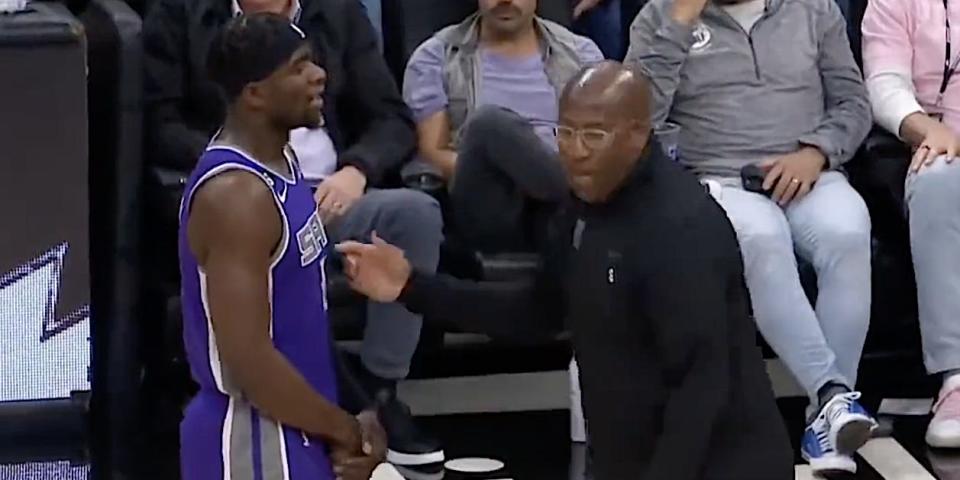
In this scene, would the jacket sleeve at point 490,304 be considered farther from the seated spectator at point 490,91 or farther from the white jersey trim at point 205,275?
the seated spectator at point 490,91

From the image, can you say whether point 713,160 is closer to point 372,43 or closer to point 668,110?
point 668,110

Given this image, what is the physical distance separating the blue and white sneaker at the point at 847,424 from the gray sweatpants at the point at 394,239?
2.76 ft

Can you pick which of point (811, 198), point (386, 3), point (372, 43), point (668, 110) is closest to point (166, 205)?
point (372, 43)

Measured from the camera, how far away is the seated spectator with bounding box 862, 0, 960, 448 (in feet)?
11.8

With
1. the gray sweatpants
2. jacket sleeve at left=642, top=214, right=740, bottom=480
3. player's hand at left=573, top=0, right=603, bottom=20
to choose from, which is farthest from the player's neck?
player's hand at left=573, top=0, right=603, bottom=20

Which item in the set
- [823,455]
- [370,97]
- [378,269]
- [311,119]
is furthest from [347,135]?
[311,119]

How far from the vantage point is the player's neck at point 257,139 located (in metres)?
2.09

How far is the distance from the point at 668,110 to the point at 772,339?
570 mm

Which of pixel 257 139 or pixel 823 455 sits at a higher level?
pixel 257 139

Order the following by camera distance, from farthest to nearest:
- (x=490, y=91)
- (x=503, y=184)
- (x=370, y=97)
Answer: (x=490, y=91), (x=370, y=97), (x=503, y=184)

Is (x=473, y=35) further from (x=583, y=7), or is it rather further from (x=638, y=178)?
(x=638, y=178)

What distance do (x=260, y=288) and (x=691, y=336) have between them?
1.67ft

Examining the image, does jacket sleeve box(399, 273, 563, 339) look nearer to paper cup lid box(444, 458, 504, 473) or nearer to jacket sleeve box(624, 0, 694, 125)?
paper cup lid box(444, 458, 504, 473)

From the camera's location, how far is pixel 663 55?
3.67m
